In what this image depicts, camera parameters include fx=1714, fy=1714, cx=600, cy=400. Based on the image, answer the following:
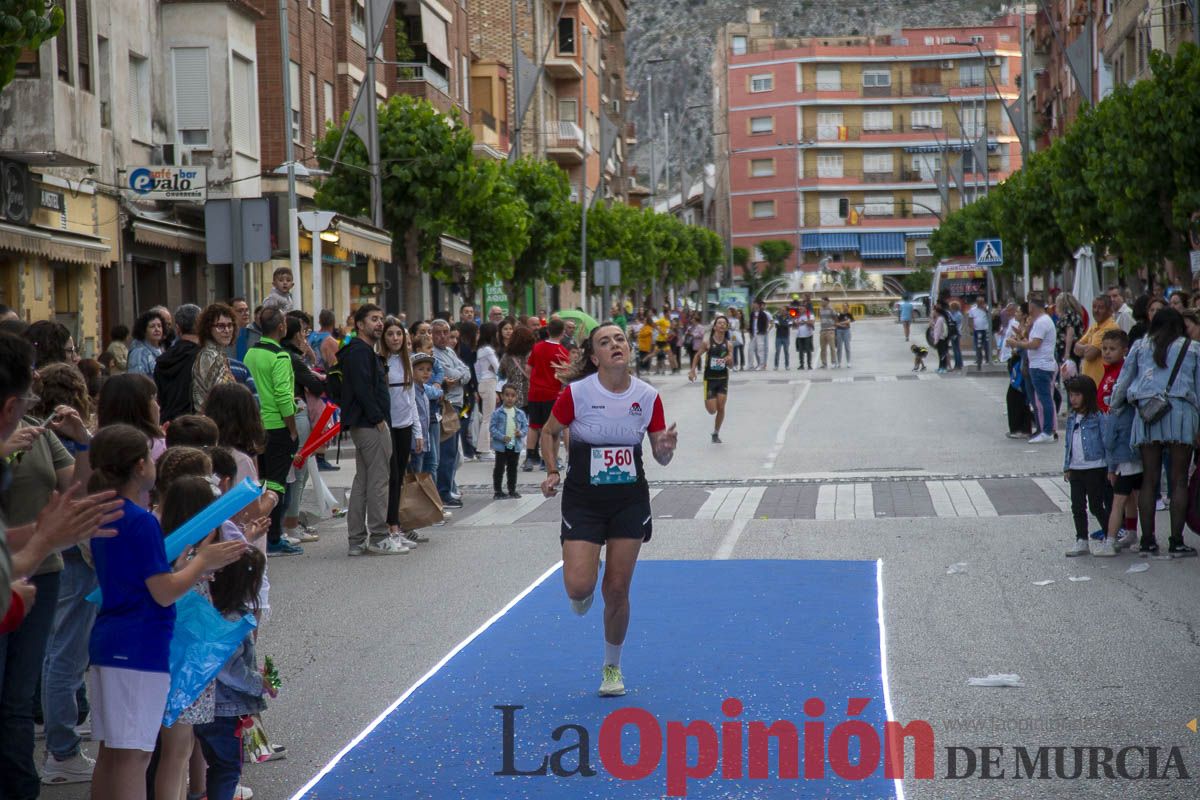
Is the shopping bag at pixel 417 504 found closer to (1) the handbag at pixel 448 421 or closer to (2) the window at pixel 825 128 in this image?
(1) the handbag at pixel 448 421

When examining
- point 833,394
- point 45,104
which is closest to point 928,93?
point 833,394

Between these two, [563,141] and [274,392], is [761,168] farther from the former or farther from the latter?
[274,392]

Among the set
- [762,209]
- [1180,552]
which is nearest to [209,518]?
[1180,552]

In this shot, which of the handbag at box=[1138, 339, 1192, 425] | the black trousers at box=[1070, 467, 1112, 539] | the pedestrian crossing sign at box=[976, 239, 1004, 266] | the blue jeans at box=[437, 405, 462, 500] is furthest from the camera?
the pedestrian crossing sign at box=[976, 239, 1004, 266]

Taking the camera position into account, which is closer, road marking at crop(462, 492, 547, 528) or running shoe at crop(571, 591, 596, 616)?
running shoe at crop(571, 591, 596, 616)

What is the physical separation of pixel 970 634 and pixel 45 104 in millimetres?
17953

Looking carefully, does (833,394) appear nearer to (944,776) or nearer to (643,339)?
(643,339)

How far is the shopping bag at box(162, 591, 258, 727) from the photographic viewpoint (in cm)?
582

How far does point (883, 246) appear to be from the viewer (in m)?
142

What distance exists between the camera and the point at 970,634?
9.63 meters

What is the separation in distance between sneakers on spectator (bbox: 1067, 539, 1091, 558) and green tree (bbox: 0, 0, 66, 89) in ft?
28.2

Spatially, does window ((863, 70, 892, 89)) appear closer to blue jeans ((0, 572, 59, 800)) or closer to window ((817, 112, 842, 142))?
window ((817, 112, 842, 142))

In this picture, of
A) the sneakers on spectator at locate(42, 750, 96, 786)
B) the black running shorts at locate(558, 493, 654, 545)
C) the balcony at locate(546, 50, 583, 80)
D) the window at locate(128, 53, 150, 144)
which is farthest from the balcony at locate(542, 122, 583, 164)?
the sneakers on spectator at locate(42, 750, 96, 786)

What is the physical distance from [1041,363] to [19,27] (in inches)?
555
